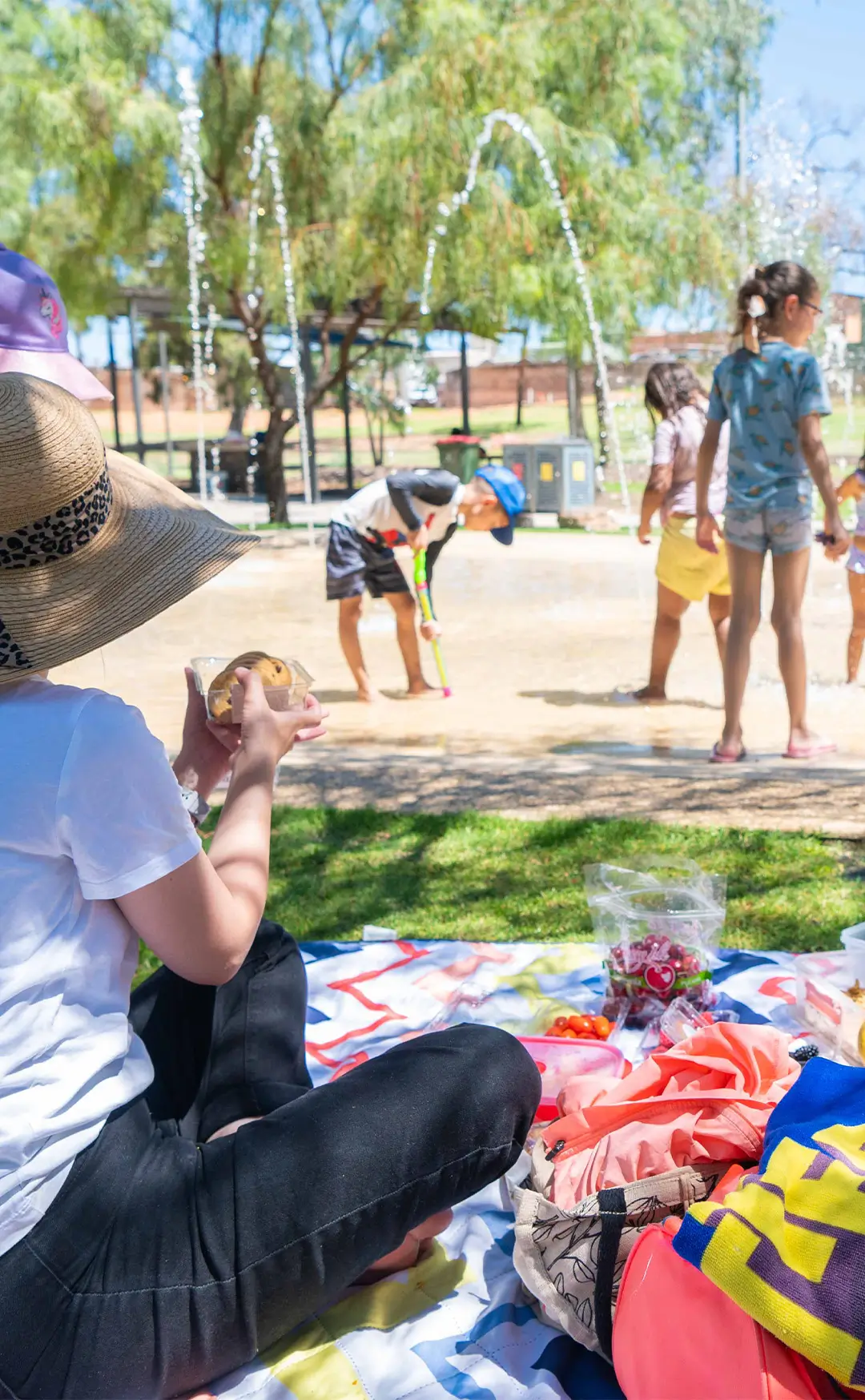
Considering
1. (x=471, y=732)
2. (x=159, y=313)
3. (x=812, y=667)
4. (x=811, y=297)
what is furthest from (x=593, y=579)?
(x=159, y=313)

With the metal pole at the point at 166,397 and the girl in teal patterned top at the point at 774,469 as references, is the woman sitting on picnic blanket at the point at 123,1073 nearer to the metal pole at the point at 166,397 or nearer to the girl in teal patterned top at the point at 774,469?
the girl in teal patterned top at the point at 774,469

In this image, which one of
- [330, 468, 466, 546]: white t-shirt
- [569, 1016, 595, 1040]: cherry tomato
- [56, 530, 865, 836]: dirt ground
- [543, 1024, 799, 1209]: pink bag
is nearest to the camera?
[543, 1024, 799, 1209]: pink bag

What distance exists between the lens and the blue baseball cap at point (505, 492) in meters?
6.36

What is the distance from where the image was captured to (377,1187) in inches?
70.2

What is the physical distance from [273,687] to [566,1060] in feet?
2.87

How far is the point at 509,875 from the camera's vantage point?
3975 mm

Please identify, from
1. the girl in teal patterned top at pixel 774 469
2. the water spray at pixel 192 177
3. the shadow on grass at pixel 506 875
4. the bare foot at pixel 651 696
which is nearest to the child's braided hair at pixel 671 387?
the girl in teal patterned top at pixel 774 469

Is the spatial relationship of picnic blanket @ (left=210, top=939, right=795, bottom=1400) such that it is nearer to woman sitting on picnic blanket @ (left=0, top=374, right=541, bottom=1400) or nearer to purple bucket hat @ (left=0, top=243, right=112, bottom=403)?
woman sitting on picnic blanket @ (left=0, top=374, right=541, bottom=1400)

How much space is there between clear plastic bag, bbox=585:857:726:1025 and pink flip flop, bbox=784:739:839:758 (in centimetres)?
225

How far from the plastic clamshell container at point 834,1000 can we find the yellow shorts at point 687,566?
342 cm

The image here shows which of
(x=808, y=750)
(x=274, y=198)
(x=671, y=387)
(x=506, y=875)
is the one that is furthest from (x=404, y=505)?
(x=274, y=198)

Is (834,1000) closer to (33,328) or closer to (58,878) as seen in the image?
(58,878)

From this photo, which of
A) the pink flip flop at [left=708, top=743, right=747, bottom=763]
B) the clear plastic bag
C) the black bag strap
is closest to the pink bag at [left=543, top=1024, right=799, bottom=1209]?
the black bag strap

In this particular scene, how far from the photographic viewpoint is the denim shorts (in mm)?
4984
